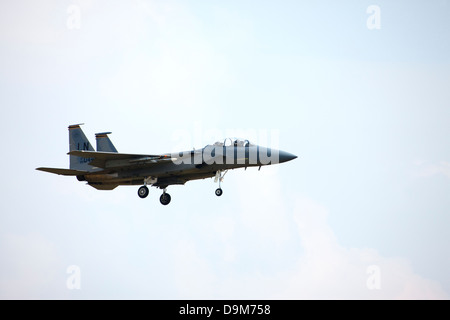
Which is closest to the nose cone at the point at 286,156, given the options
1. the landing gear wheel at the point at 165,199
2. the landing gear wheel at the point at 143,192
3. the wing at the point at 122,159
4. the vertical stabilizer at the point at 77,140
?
the wing at the point at 122,159

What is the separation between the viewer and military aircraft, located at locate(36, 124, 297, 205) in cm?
4344

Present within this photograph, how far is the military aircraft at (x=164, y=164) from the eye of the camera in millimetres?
43438

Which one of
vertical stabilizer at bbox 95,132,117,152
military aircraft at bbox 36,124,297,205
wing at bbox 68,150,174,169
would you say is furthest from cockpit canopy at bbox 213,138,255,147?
vertical stabilizer at bbox 95,132,117,152

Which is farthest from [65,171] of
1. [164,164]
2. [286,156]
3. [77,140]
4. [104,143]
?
[286,156]

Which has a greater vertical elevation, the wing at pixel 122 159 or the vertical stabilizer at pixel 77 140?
the vertical stabilizer at pixel 77 140

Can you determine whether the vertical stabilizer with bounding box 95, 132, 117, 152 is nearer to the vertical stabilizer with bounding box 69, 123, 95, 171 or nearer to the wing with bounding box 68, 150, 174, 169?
the vertical stabilizer with bounding box 69, 123, 95, 171

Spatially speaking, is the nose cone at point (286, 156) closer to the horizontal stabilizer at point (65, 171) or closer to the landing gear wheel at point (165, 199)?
the landing gear wheel at point (165, 199)

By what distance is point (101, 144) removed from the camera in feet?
156

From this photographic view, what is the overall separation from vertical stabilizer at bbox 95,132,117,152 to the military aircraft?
18 centimetres

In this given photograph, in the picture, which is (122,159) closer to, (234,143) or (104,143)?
(104,143)

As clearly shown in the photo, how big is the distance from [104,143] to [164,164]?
15.5 feet

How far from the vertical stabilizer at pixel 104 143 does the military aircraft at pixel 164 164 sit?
0.18 metres
